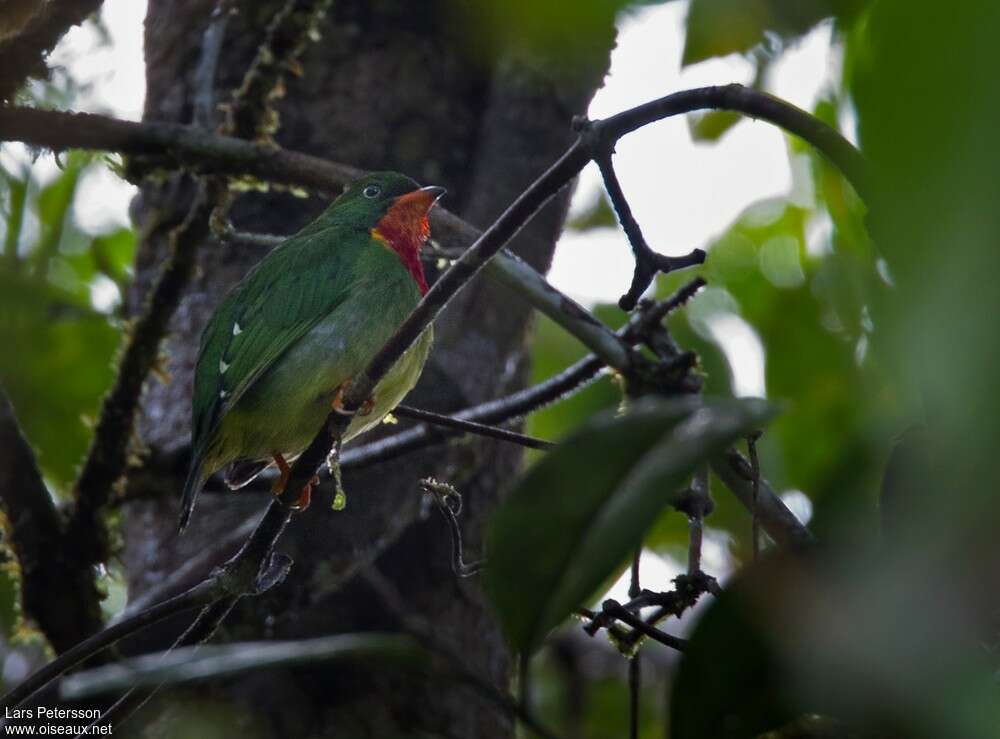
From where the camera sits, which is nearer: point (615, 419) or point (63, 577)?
point (615, 419)

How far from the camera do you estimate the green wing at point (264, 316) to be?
11.4ft

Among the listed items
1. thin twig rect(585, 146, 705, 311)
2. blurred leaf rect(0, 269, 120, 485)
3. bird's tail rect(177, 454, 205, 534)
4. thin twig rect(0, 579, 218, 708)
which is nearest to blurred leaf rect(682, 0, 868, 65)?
thin twig rect(585, 146, 705, 311)

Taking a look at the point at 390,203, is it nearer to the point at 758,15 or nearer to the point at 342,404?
the point at 342,404

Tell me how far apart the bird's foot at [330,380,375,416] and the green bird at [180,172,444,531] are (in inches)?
1.1

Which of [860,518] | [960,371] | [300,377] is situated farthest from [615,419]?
[300,377]

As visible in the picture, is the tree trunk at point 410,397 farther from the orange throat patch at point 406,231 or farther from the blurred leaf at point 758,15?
the blurred leaf at point 758,15

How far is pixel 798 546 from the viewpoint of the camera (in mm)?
988

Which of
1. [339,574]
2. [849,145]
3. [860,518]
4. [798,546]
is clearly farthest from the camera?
[339,574]

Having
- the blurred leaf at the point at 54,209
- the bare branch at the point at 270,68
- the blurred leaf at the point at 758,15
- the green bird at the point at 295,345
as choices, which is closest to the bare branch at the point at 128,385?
the green bird at the point at 295,345

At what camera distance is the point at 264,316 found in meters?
3.62

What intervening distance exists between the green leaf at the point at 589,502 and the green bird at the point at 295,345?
2.06 metres

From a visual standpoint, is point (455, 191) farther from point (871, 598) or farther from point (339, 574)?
point (871, 598)

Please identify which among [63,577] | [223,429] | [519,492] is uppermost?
[223,429]

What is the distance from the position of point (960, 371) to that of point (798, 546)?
21.4 inches
